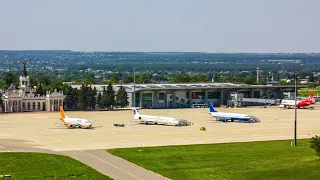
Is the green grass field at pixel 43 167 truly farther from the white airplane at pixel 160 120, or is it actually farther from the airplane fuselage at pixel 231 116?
the airplane fuselage at pixel 231 116

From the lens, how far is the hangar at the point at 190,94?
176 m

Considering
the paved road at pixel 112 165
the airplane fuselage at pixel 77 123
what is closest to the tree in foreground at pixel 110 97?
the airplane fuselage at pixel 77 123

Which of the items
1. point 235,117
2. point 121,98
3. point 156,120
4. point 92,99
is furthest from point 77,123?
point 121,98

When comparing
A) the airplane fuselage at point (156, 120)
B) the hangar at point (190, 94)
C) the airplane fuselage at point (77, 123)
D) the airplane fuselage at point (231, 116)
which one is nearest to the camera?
the airplane fuselage at point (77, 123)

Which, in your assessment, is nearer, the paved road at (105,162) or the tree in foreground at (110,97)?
the paved road at (105,162)

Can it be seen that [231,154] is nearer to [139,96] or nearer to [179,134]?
[179,134]

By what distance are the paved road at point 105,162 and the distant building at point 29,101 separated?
64.3 metres

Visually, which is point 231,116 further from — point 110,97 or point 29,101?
point 29,101

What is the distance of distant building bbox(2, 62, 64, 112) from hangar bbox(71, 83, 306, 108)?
20.2 m

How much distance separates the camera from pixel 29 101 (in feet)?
536

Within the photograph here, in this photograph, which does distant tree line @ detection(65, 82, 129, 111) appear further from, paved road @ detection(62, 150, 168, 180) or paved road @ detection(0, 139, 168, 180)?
paved road @ detection(62, 150, 168, 180)

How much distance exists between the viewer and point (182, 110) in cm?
16850

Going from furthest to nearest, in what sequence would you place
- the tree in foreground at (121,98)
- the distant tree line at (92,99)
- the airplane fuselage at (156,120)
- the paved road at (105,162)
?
the tree in foreground at (121,98) → the distant tree line at (92,99) → the airplane fuselage at (156,120) → the paved road at (105,162)

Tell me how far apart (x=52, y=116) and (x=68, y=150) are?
5963 centimetres
